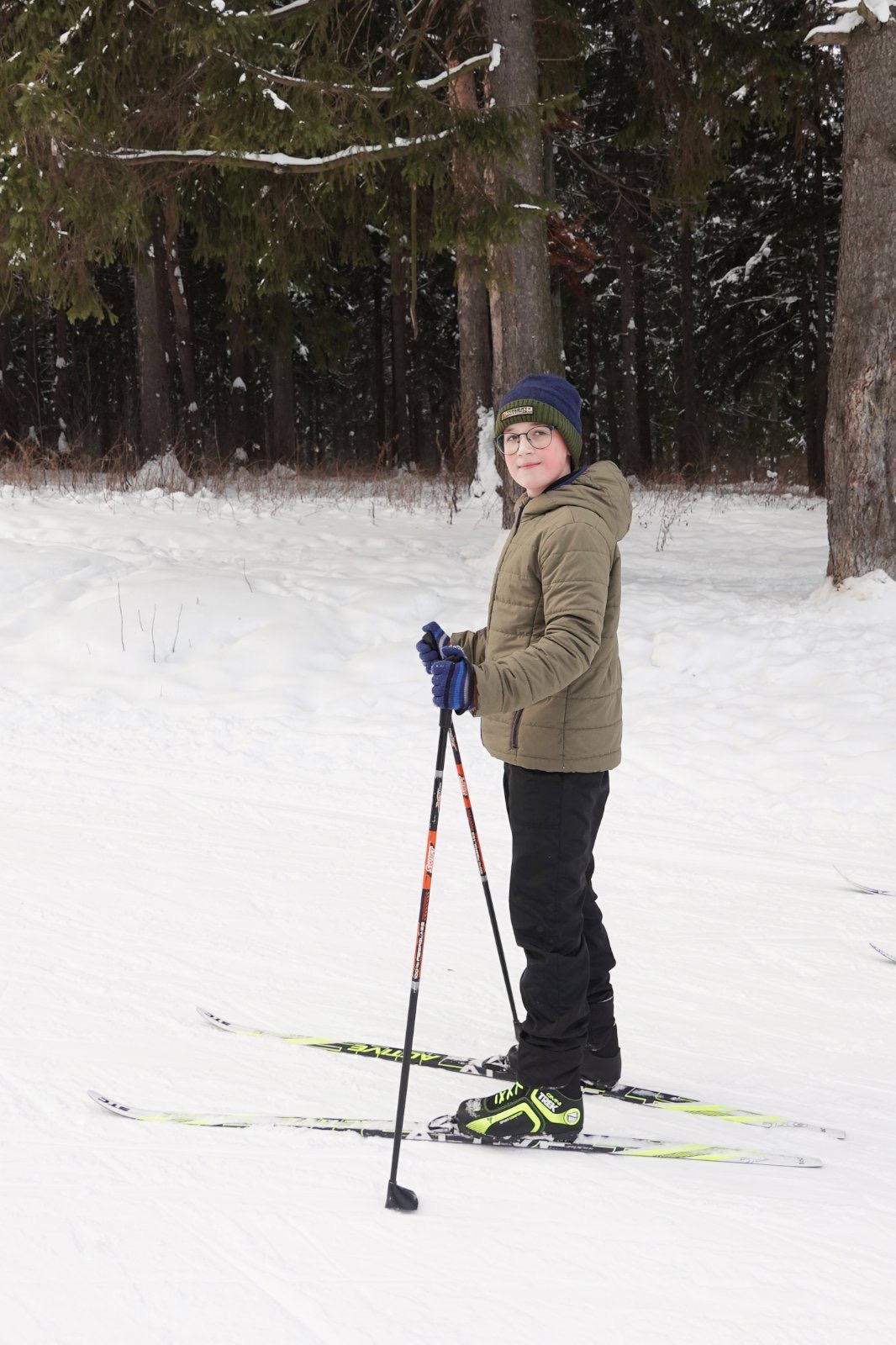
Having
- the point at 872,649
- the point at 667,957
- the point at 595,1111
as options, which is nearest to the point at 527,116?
the point at 872,649

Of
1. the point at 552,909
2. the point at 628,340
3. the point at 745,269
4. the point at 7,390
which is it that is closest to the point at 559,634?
the point at 552,909

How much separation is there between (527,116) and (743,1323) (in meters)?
7.39

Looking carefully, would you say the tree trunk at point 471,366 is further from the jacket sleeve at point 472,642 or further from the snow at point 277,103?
the jacket sleeve at point 472,642

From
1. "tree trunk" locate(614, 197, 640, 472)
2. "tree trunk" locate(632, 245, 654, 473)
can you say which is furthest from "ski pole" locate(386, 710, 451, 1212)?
"tree trunk" locate(632, 245, 654, 473)

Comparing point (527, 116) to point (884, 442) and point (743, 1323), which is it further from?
point (743, 1323)

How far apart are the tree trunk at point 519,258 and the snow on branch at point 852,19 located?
2030 mm

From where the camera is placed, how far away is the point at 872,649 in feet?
22.7

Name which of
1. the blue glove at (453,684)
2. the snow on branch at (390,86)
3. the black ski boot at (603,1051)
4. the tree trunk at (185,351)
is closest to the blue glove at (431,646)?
the blue glove at (453,684)

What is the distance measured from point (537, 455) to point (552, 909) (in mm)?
1189

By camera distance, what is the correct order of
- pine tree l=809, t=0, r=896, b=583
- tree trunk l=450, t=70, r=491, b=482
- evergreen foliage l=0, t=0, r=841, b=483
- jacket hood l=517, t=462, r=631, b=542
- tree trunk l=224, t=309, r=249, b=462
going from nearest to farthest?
jacket hood l=517, t=462, r=631, b=542 < evergreen foliage l=0, t=0, r=841, b=483 < pine tree l=809, t=0, r=896, b=583 < tree trunk l=450, t=70, r=491, b=482 < tree trunk l=224, t=309, r=249, b=462

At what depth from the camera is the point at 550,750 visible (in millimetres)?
2793

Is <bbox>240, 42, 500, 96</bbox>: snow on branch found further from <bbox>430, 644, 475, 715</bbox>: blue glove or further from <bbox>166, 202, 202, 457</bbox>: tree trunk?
<bbox>166, 202, 202, 457</bbox>: tree trunk

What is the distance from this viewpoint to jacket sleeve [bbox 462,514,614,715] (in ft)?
8.50

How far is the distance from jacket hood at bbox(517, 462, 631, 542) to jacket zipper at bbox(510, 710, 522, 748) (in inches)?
20.7
